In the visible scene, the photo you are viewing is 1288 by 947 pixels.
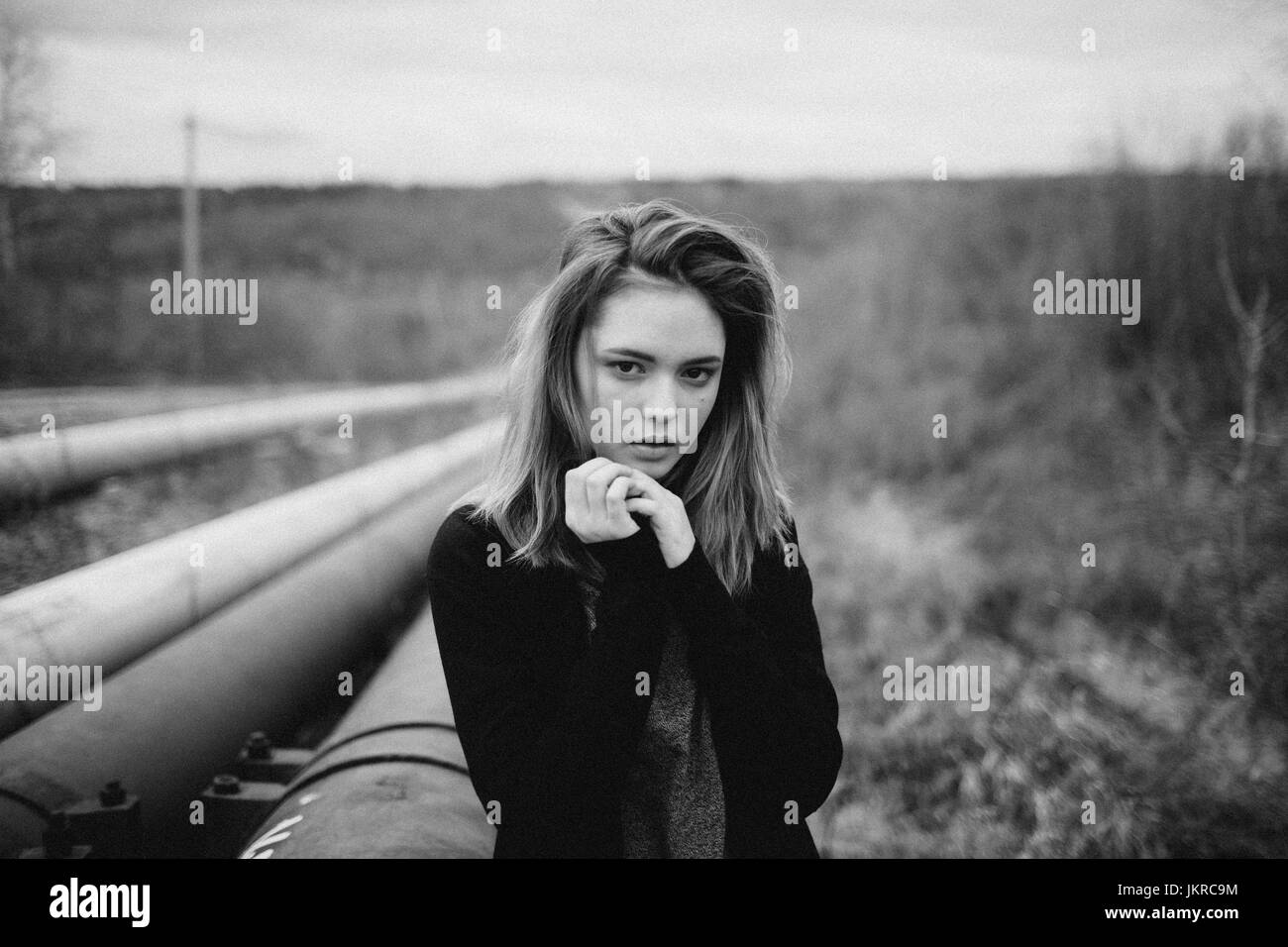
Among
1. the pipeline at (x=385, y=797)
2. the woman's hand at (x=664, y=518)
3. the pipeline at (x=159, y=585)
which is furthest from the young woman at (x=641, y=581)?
the pipeline at (x=159, y=585)

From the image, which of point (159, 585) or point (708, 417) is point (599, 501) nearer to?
point (708, 417)

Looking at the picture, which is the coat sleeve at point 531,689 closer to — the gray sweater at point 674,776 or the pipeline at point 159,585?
the gray sweater at point 674,776

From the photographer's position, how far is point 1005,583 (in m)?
5.59

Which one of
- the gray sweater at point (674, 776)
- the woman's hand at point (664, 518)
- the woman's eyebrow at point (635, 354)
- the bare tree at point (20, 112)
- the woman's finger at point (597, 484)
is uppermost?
the bare tree at point (20, 112)

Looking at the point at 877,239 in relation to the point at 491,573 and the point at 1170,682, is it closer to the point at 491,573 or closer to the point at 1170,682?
the point at 1170,682

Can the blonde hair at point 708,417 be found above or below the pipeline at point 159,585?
above

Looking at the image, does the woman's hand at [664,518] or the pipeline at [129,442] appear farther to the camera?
the pipeline at [129,442]

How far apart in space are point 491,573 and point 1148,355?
21.8 feet

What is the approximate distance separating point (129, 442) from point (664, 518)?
2730mm

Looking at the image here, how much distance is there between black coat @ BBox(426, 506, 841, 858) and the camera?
47.9 inches

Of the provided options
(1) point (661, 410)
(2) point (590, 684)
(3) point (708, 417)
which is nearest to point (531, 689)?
(2) point (590, 684)

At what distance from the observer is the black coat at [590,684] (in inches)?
47.9

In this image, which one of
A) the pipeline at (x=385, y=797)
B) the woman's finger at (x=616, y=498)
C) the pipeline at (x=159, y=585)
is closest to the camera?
the woman's finger at (x=616, y=498)
